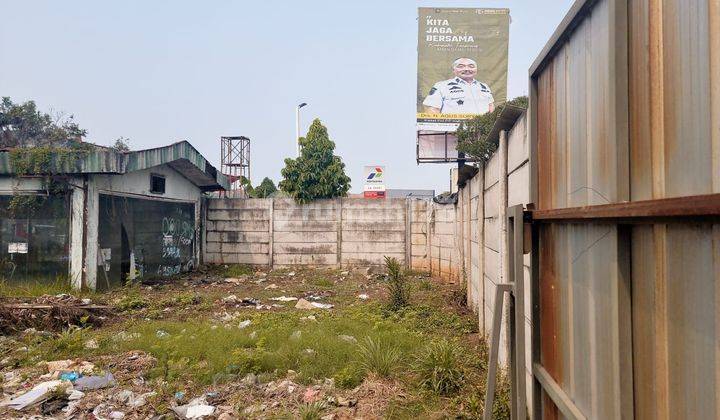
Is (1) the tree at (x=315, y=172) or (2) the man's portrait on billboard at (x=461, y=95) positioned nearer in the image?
(1) the tree at (x=315, y=172)

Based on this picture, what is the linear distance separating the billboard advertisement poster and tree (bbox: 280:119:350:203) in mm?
3781

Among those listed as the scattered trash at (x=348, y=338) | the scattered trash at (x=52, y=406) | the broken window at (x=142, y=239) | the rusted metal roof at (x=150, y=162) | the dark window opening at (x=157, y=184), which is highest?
the rusted metal roof at (x=150, y=162)

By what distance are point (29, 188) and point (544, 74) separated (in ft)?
30.9

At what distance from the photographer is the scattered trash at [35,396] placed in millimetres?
3393

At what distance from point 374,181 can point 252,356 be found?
15.6 meters

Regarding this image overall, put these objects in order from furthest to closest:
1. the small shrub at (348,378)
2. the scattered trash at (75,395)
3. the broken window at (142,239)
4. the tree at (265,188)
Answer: the tree at (265,188), the broken window at (142,239), the small shrub at (348,378), the scattered trash at (75,395)

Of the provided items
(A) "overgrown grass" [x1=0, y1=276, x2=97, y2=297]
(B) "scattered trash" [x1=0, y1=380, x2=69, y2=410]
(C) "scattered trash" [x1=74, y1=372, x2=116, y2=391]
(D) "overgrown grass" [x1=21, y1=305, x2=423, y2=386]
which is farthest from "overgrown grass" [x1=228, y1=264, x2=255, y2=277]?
(B) "scattered trash" [x1=0, y1=380, x2=69, y2=410]

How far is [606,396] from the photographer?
116 centimetres

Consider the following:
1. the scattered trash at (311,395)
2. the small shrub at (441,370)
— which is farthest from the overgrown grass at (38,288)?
the small shrub at (441,370)

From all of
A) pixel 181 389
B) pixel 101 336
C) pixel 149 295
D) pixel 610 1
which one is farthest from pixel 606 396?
pixel 149 295

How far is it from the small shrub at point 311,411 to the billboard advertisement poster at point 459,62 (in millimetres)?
11971

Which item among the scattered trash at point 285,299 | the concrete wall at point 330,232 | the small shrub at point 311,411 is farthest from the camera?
the concrete wall at point 330,232

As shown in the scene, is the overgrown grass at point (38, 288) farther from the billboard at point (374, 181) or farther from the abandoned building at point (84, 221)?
the billboard at point (374, 181)

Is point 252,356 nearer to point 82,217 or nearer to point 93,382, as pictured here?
point 93,382
